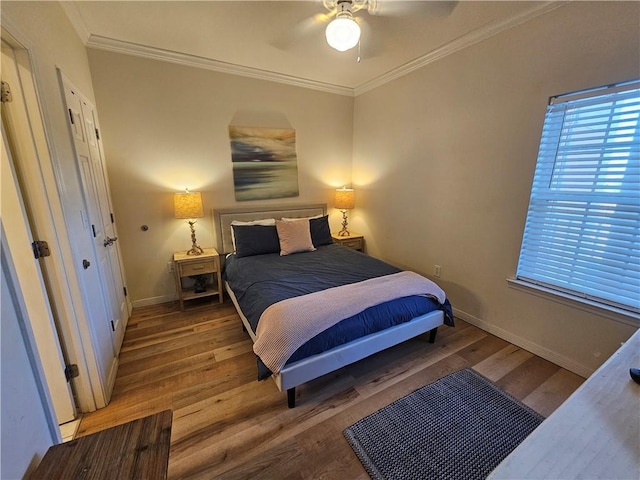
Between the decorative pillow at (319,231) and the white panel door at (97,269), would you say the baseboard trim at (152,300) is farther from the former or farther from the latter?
the decorative pillow at (319,231)

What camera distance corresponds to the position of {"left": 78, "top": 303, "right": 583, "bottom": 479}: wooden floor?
4.52 ft

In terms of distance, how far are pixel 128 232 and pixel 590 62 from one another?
13.6 feet

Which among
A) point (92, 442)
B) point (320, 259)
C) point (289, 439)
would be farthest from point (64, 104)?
point (289, 439)

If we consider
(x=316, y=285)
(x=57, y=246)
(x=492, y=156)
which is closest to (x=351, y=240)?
(x=316, y=285)

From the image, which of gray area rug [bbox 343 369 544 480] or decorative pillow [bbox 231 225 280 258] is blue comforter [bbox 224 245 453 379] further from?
gray area rug [bbox 343 369 544 480]

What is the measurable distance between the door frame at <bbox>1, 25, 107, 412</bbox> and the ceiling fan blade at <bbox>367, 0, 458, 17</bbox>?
2.00m

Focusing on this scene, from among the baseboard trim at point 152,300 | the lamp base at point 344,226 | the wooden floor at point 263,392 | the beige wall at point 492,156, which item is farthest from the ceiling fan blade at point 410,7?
the baseboard trim at point 152,300

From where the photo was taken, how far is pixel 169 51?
8.52 feet

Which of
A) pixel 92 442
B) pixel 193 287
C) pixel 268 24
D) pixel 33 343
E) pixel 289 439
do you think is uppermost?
pixel 268 24

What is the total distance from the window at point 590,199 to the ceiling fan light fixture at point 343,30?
1.54 m

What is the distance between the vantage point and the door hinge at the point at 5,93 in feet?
3.94

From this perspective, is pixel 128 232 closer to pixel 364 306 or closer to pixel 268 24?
pixel 268 24

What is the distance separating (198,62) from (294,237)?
2.13 meters

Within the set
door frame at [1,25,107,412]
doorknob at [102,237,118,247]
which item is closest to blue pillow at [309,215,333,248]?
doorknob at [102,237,118,247]
